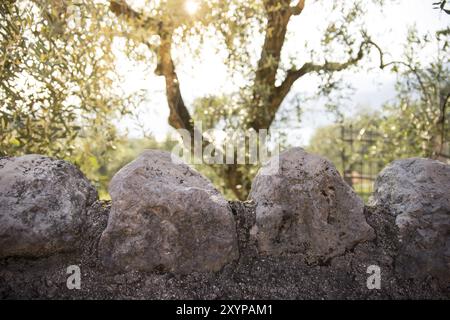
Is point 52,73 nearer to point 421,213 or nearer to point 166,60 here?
point 166,60

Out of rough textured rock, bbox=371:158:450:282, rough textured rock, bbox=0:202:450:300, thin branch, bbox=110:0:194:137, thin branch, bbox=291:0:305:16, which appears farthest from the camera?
thin branch, bbox=291:0:305:16

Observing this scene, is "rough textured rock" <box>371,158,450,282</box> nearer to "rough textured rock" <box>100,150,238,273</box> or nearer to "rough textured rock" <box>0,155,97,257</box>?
"rough textured rock" <box>100,150,238,273</box>

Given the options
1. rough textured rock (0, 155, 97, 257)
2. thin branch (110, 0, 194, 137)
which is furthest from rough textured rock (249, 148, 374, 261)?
thin branch (110, 0, 194, 137)

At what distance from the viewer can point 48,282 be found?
2.50 meters

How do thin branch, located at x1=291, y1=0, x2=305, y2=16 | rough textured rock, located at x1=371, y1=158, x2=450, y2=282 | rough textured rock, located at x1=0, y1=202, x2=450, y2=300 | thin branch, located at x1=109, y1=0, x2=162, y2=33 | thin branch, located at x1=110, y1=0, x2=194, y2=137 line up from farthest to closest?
1. thin branch, located at x1=291, y1=0, x2=305, y2=16
2. thin branch, located at x1=110, y1=0, x2=194, y2=137
3. thin branch, located at x1=109, y1=0, x2=162, y2=33
4. rough textured rock, located at x1=371, y1=158, x2=450, y2=282
5. rough textured rock, located at x1=0, y1=202, x2=450, y2=300

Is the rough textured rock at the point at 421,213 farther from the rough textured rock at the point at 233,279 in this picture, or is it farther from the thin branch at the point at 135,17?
the thin branch at the point at 135,17

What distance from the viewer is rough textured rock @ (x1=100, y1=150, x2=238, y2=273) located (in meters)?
2.54

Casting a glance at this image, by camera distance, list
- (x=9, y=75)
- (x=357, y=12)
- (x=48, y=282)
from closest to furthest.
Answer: (x=48, y=282) → (x=9, y=75) → (x=357, y=12)

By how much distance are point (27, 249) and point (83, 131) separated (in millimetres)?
2450

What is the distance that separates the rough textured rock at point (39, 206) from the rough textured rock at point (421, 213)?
205 centimetres

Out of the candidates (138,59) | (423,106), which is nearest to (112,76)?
(138,59)
